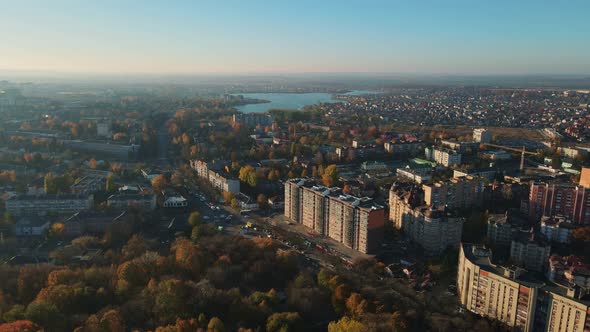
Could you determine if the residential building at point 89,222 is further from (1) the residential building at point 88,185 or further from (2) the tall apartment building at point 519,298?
(2) the tall apartment building at point 519,298

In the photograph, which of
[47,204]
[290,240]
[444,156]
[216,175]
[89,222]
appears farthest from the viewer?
[444,156]

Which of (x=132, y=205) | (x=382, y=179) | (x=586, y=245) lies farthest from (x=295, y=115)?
(x=586, y=245)

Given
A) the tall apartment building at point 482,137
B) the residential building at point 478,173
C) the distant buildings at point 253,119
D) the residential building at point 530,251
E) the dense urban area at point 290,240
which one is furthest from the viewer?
the distant buildings at point 253,119

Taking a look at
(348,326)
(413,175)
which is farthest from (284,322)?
(413,175)

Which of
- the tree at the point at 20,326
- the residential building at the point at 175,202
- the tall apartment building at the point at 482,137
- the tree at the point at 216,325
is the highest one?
the tall apartment building at the point at 482,137

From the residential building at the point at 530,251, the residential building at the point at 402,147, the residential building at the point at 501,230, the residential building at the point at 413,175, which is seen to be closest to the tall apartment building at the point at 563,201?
the residential building at the point at 501,230

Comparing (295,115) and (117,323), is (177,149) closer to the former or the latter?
(295,115)

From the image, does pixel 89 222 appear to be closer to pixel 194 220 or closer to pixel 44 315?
pixel 194 220
